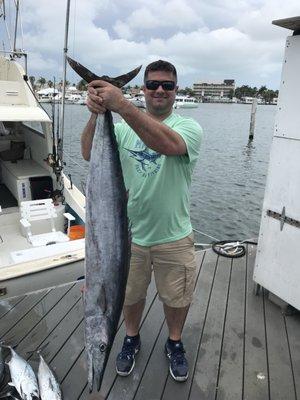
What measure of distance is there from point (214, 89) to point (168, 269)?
138m

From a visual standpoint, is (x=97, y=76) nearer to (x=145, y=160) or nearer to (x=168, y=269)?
(x=145, y=160)

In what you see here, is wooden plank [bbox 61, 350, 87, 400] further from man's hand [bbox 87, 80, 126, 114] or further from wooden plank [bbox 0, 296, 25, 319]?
man's hand [bbox 87, 80, 126, 114]

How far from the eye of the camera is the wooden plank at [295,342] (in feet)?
8.85

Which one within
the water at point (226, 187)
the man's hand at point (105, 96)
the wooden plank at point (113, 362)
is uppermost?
the man's hand at point (105, 96)

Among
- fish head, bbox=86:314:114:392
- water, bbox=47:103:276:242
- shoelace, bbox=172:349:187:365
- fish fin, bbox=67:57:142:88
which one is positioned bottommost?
water, bbox=47:103:276:242

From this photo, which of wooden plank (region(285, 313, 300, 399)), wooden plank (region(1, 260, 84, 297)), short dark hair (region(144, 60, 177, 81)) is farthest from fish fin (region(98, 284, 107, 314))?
wooden plank (region(1, 260, 84, 297))

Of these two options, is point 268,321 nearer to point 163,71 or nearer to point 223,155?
point 163,71

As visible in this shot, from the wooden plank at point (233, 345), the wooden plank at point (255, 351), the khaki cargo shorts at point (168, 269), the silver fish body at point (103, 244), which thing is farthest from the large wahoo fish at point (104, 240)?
the wooden plank at point (255, 351)

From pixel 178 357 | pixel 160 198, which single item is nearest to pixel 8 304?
Answer: pixel 178 357

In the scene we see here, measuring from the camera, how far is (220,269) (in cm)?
431

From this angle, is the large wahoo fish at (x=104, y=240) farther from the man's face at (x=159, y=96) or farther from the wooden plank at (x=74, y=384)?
the wooden plank at (x=74, y=384)

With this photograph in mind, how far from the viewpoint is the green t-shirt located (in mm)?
2240

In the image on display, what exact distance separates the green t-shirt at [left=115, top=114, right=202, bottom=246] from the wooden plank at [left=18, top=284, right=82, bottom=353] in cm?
136

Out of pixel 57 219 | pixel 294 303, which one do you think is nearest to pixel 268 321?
pixel 294 303
